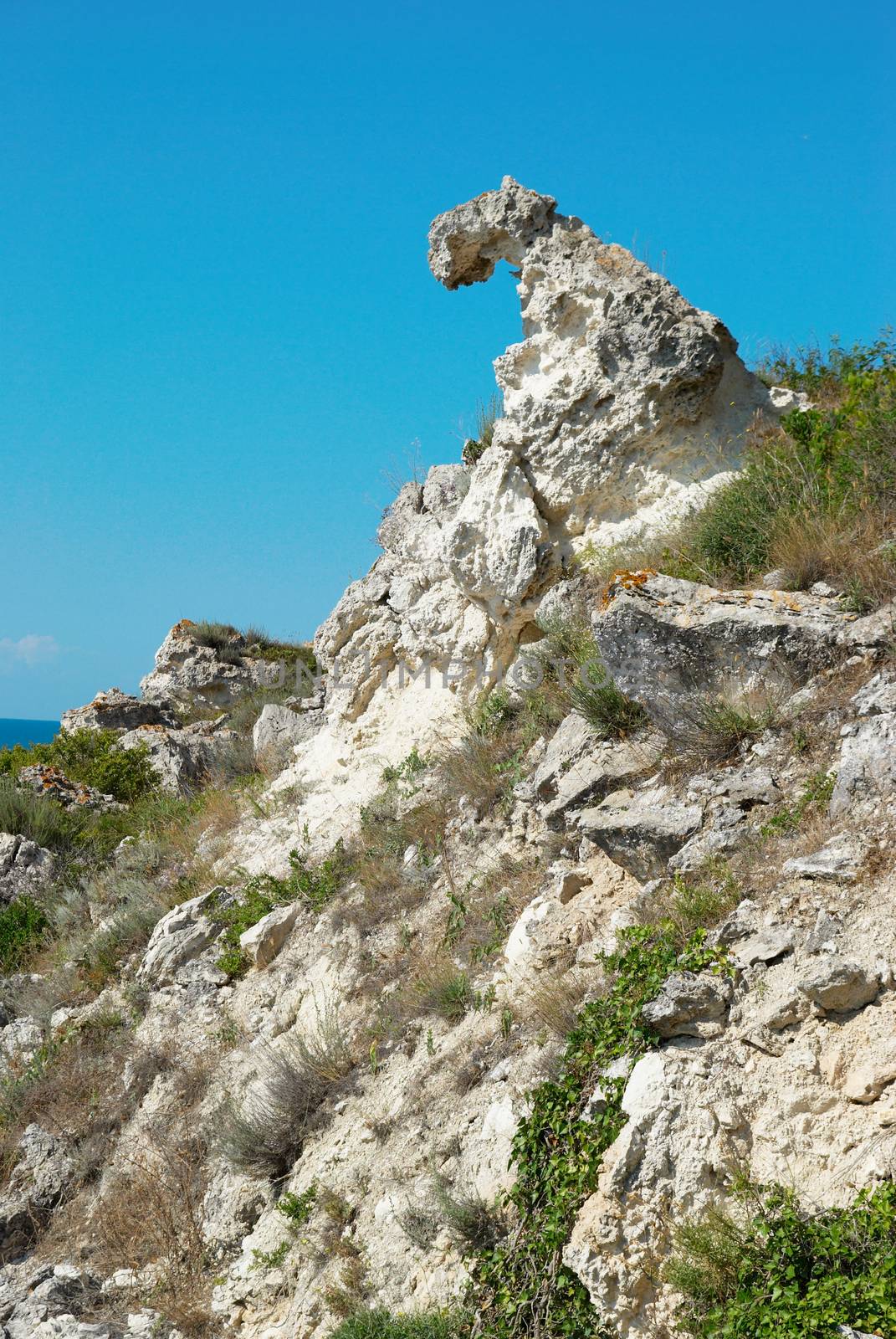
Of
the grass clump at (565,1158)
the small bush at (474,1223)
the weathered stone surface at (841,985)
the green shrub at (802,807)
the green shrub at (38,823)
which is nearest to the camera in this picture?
the weathered stone surface at (841,985)

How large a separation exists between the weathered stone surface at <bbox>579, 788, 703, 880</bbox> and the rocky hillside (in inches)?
1.1

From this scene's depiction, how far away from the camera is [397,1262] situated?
552 cm

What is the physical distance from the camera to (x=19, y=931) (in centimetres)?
1184

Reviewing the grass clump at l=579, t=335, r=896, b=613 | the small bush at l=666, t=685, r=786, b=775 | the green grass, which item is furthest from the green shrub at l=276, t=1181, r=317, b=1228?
the green grass

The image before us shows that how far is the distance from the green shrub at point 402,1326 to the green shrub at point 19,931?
24.8 feet

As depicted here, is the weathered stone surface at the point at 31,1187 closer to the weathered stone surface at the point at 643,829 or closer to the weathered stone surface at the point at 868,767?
the weathered stone surface at the point at 643,829

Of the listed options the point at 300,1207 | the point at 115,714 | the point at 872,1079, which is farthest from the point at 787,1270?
the point at 115,714

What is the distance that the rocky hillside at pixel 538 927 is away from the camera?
180 inches

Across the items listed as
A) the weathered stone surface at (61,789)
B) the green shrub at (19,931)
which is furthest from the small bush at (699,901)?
the weathered stone surface at (61,789)

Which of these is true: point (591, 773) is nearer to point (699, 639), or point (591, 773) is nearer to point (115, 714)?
point (699, 639)

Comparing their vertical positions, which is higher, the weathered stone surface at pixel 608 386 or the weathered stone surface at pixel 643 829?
the weathered stone surface at pixel 608 386

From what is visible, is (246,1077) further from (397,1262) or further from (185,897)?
(185,897)

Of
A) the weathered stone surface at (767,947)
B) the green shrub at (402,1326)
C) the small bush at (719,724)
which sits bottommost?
the green shrub at (402,1326)

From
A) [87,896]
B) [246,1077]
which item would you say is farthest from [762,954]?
[87,896]
